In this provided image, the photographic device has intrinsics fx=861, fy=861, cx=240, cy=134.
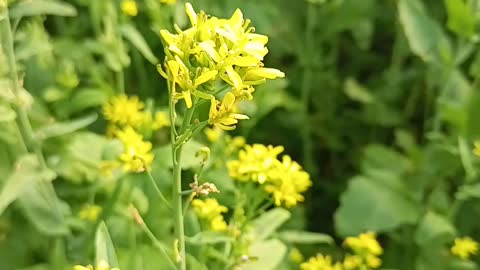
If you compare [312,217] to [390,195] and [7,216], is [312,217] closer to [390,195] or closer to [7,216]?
[390,195]

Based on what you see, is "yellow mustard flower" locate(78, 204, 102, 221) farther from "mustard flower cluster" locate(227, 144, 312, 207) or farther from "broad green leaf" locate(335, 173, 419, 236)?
"broad green leaf" locate(335, 173, 419, 236)

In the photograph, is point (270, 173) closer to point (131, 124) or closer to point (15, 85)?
point (131, 124)

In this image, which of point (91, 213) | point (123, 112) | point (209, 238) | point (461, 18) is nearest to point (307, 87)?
point (461, 18)

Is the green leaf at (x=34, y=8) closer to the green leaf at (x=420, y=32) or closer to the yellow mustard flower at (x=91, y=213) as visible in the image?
the yellow mustard flower at (x=91, y=213)

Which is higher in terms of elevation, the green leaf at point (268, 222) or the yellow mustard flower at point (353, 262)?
the green leaf at point (268, 222)

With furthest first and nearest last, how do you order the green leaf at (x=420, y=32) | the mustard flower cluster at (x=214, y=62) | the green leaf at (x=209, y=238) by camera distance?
the green leaf at (x=420, y=32), the green leaf at (x=209, y=238), the mustard flower cluster at (x=214, y=62)

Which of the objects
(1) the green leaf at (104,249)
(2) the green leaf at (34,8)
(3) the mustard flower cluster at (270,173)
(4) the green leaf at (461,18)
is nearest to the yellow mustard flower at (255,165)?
(3) the mustard flower cluster at (270,173)

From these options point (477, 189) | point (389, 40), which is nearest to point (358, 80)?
point (389, 40)
